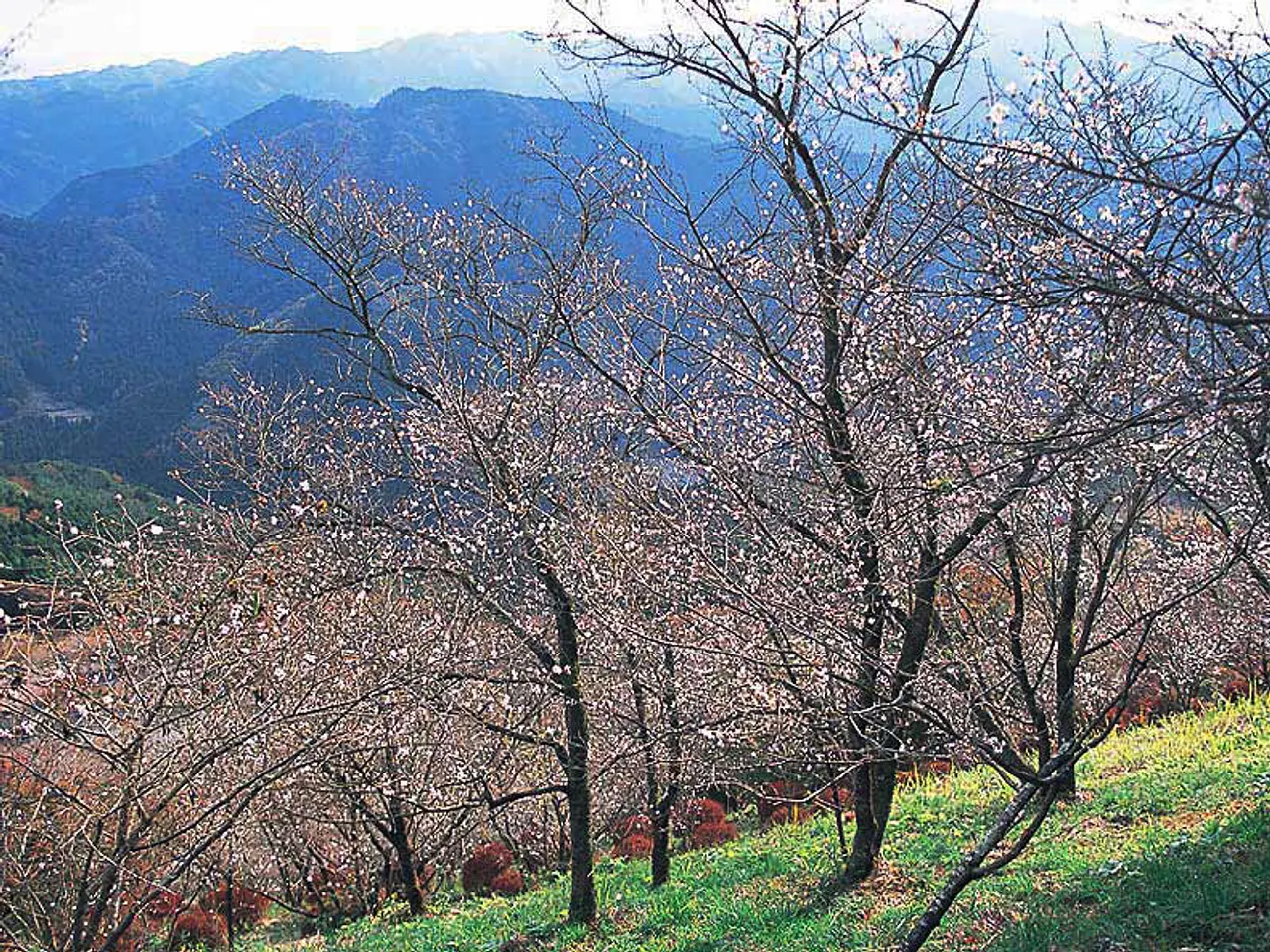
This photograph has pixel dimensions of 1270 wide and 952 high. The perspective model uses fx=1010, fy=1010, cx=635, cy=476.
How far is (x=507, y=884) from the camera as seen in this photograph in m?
14.9

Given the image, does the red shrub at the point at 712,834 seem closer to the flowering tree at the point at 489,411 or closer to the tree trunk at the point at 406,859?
the tree trunk at the point at 406,859

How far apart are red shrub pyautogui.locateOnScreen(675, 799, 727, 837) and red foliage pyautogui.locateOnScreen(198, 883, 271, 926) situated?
750cm

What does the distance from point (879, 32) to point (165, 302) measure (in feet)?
395

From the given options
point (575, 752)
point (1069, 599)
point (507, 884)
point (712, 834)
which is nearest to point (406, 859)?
point (507, 884)

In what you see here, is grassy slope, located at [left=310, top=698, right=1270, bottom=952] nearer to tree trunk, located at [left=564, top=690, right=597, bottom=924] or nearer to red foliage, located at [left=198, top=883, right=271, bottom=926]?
tree trunk, located at [left=564, top=690, right=597, bottom=924]

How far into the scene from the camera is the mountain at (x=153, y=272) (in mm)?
80562

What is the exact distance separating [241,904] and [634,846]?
315 inches

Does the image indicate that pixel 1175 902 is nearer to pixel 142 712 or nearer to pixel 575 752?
pixel 142 712

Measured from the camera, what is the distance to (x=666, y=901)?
26.8 ft

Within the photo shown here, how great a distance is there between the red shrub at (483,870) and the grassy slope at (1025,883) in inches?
162

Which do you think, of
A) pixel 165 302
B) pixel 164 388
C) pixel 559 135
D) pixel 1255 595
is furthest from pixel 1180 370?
pixel 165 302

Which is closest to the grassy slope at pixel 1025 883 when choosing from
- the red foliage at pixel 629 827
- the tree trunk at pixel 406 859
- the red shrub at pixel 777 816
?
the tree trunk at pixel 406 859

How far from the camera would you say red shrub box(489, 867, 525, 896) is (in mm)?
14594

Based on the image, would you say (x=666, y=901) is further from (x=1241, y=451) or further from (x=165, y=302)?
(x=165, y=302)
